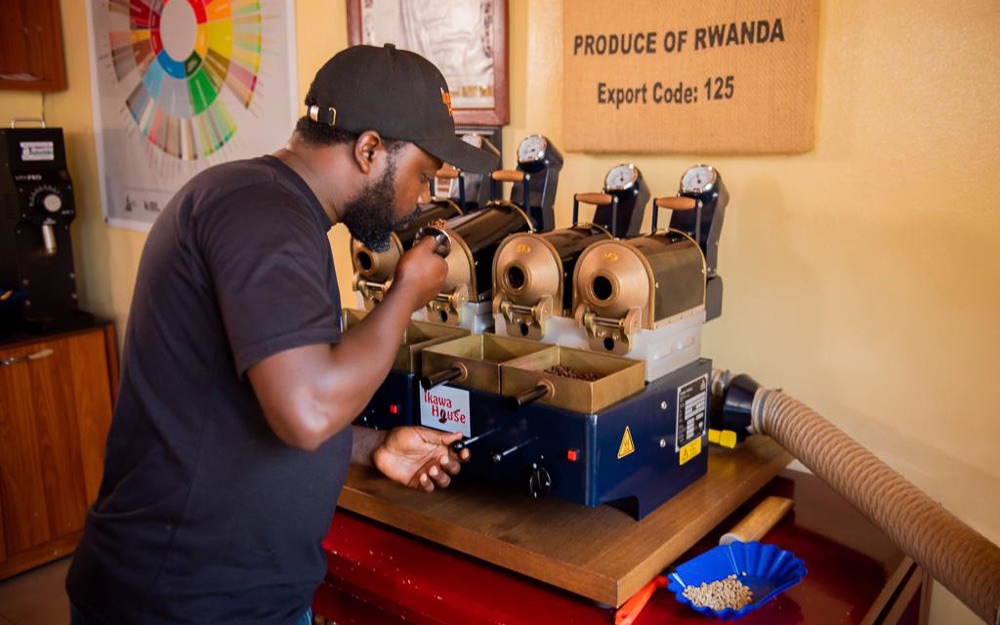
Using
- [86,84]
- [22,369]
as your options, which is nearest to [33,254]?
[22,369]

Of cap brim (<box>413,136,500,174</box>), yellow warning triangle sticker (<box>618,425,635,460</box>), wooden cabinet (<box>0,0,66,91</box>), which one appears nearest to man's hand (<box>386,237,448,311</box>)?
cap brim (<box>413,136,500,174</box>)

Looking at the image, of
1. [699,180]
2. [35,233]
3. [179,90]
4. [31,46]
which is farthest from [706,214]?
[31,46]

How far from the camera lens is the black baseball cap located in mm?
1096

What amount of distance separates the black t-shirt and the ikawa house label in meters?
0.90

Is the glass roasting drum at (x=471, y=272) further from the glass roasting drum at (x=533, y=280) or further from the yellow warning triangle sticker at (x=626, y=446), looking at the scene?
the yellow warning triangle sticker at (x=626, y=446)

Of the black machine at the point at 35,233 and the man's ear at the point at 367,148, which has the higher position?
the man's ear at the point at 367,148

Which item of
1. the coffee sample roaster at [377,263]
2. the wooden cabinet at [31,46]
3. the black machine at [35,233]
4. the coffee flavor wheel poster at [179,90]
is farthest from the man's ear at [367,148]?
the wooden cabinet at [31,46]

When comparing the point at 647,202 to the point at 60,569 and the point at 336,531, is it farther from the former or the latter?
the point at 60,569

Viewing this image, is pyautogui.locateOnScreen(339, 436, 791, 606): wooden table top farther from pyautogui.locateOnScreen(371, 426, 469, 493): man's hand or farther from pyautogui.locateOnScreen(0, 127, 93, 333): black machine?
pyautogui.locateOnScreen(0, 127, 93, 333): black machine

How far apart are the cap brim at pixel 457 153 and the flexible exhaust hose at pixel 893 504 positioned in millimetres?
726

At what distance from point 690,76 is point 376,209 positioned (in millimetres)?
848

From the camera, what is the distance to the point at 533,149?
1.72 m

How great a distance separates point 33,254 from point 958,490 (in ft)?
9.73

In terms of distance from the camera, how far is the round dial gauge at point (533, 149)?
171 cm
